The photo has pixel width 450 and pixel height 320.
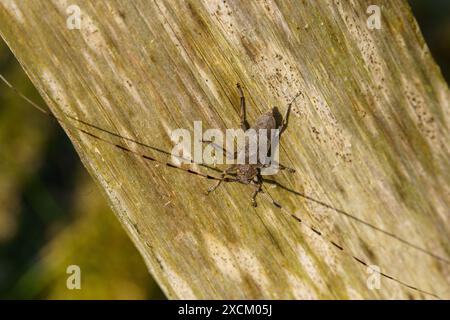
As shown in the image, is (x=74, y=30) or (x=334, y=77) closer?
(x=74, y=30)

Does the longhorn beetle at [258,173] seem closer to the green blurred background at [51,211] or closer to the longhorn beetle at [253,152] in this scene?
the longhorn beetle at [253,152]

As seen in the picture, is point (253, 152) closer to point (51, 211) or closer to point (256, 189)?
point (256, 189)

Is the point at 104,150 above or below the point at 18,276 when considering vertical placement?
below

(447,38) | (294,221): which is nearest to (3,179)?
(294,221)

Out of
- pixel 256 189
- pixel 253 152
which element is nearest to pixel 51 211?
pixel 253 152

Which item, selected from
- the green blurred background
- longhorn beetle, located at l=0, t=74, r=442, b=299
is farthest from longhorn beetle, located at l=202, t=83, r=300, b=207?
the green blurred background
